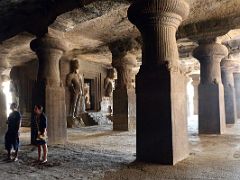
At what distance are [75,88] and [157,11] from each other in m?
9.16

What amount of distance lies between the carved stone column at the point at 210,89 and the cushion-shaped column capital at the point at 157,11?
4.15 m

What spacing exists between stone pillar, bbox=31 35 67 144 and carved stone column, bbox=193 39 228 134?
458 centimetres

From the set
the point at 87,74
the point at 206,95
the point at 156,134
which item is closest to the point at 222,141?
the point at 206,95

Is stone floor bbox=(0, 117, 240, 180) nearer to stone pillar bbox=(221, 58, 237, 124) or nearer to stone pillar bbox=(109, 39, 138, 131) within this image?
stone pillar bbox=(109, 39, 138, 131)

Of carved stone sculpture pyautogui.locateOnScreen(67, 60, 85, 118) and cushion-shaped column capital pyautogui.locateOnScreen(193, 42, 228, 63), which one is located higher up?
cushion-shaped column capital pyautogui.locateOnScreen(193, 42, 228, 63)

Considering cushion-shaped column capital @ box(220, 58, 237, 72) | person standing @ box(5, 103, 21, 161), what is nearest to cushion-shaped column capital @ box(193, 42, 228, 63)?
cushion-shaped column capital @ box(220, 58, 237, 72)

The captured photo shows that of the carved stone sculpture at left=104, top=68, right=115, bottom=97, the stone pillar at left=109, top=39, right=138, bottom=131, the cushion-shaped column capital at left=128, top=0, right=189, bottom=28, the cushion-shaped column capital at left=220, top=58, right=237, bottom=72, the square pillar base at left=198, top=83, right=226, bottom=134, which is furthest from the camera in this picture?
the carved stone sculpture at left=104, top=68, right=115, bottom=97

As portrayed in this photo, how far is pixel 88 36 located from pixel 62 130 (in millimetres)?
3463

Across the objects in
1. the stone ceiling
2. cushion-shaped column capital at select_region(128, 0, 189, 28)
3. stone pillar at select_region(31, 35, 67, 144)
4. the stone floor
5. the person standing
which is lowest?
the stone floor

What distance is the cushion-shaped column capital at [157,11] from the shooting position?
16.8 feet

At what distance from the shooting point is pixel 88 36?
377 inches

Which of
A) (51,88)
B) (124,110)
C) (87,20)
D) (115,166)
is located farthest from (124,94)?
(115,166)

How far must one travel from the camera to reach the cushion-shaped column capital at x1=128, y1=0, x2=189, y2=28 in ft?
16.8

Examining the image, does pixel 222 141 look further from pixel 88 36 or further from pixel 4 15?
pixel 4 15
